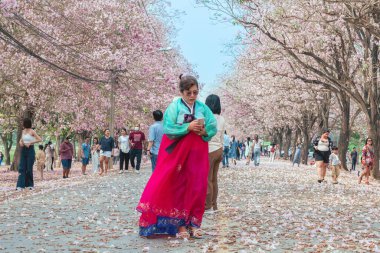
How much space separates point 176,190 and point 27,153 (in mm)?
8798

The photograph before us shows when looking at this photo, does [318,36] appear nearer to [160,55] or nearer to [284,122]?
[160,55]

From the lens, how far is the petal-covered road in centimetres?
730

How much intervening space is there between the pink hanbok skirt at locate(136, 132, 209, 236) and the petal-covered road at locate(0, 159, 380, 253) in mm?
215

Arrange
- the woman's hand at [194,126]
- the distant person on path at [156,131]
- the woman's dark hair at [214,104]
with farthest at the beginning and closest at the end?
the distant person on path at [156,131], the woman's dark hair at [214,104], the woman's hand at [194,126]

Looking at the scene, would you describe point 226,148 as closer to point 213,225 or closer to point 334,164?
point 334,164

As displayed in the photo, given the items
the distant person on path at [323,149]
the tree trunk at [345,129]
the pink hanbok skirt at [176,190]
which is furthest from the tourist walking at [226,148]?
the pink hanbok skirt at [176,190]

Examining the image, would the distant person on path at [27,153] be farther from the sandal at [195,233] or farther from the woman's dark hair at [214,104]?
the sandal at [195,233]

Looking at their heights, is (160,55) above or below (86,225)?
above

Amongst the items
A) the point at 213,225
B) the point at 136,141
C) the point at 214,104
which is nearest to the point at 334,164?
the point at 136,141

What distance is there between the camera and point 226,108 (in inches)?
3034

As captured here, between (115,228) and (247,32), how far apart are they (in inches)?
717


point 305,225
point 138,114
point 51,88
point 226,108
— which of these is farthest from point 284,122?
point 305,225

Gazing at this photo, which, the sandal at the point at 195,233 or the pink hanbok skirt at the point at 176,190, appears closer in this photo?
the pink hanbok skirt at the point at 176,190

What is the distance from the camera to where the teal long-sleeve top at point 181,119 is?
7734mm
